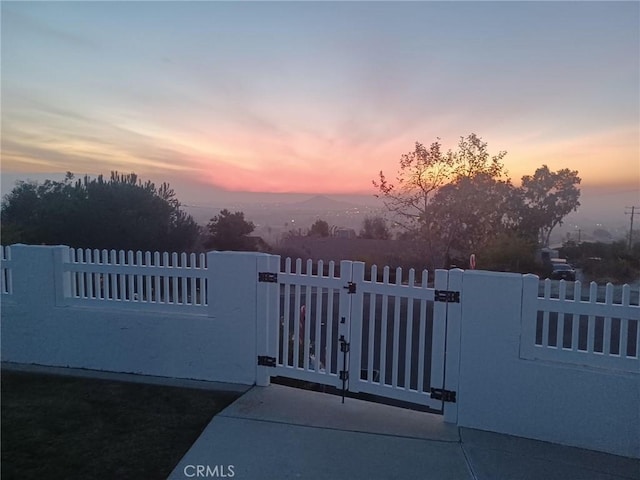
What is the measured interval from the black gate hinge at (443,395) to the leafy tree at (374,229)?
63.6 feet

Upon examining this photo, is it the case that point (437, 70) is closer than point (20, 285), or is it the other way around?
point (20, 285)

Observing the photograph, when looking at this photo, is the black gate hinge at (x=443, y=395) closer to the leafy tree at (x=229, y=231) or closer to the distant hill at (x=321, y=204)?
the leafy tree at (x=229, y=231)

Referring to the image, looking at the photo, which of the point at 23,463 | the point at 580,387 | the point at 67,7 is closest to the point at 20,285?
the point at 23,463

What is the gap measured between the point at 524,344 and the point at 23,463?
171 inches

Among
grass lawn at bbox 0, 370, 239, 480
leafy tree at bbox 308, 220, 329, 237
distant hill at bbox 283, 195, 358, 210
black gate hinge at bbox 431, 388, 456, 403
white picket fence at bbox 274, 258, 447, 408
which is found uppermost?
distant hill at bbox 283, 195, 358, 210

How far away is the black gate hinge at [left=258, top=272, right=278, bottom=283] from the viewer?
5.48 metres

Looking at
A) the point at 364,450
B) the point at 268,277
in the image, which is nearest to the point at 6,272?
the point at 268,277

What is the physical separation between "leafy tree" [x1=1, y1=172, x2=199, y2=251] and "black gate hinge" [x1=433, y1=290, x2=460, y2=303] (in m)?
15.9

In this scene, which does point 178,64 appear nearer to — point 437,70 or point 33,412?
point 437,70

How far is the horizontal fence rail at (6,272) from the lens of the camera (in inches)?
257

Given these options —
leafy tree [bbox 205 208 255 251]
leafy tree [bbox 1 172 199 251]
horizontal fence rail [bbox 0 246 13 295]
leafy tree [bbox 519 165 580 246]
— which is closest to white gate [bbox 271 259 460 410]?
horizontal fence rail [bbox 0 246 13 295]

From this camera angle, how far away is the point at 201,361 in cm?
585

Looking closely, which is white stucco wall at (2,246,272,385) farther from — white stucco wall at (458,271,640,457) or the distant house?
the distant house

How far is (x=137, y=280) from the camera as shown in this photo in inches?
244
